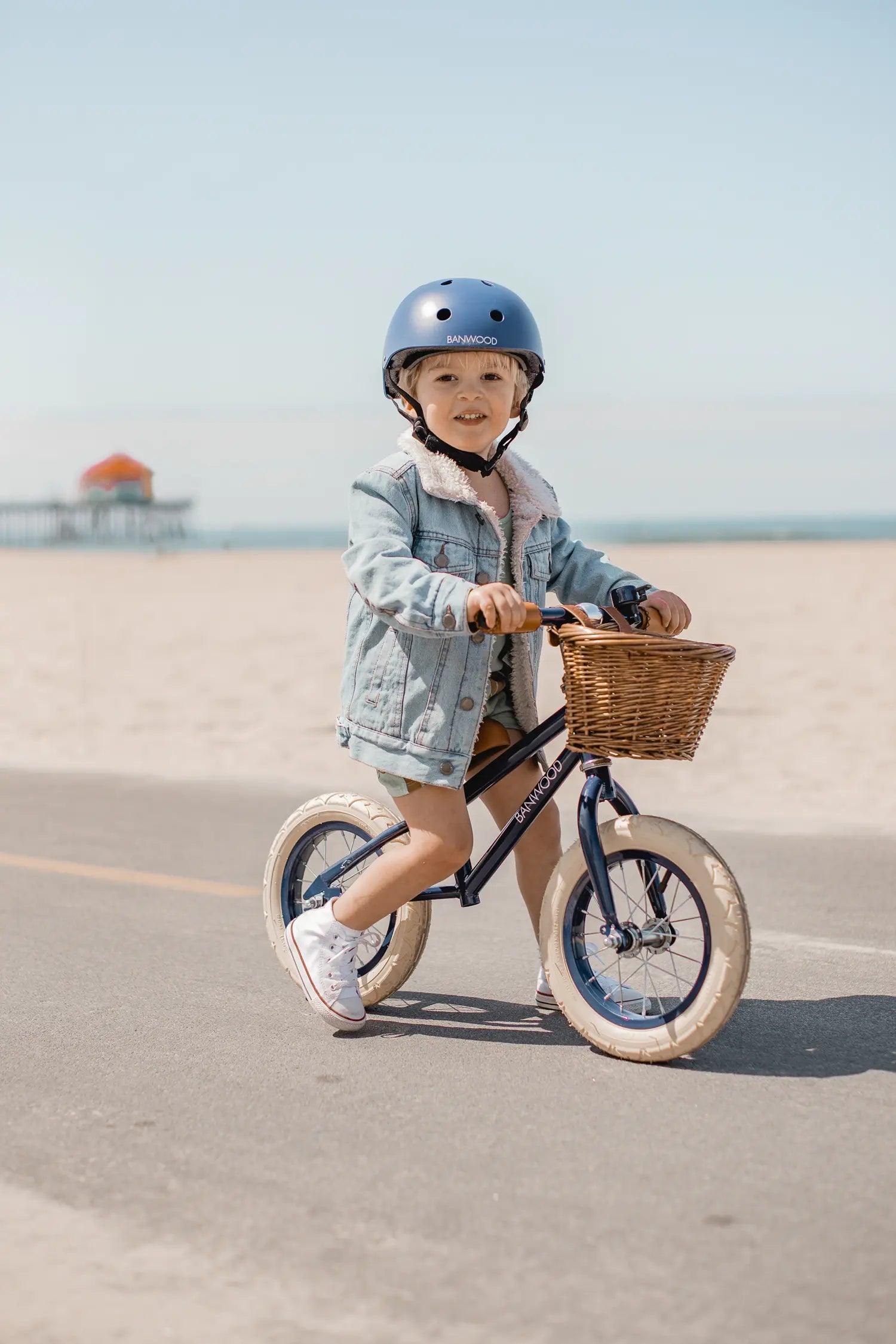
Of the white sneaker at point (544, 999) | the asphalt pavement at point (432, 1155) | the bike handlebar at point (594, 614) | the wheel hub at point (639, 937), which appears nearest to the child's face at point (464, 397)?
the bike handlebar at point (594, 614)

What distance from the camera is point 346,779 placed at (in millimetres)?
9953

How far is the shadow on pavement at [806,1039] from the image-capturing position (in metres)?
4.15

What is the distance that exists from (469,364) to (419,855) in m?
1.41

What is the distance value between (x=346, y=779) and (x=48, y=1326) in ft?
23.8

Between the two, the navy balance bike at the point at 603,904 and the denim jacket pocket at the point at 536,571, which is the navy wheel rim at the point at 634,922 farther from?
the denim jacket pocket at the point at 536,571

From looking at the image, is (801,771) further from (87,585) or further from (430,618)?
(87,585)

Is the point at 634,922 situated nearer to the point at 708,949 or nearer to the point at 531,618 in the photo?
the point at 708,949

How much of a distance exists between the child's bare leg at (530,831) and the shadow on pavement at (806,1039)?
675mm

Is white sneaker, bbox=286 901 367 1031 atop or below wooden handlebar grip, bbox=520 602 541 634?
below

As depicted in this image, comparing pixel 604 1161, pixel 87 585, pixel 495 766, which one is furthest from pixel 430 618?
pixel 87 585

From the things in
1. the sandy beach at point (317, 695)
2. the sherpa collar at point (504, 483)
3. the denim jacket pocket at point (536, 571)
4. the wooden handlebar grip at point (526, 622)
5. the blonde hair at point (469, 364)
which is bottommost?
the sandy beach at point (317, 695)

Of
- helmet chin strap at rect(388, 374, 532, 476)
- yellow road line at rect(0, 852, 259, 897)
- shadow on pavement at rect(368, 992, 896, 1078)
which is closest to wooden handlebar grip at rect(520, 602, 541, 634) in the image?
helmet chin strap at rect(388, 374, 532, 476)

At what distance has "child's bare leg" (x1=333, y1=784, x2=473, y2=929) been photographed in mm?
4289

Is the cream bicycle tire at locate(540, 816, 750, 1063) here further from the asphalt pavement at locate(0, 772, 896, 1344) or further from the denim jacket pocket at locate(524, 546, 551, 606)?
the denim jacket pocket at locate(524, 546, 551, 606)
